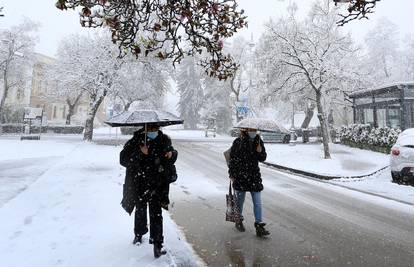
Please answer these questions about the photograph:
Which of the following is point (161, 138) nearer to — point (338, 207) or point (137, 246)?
point (137, 246)

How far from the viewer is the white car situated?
34.4 ft

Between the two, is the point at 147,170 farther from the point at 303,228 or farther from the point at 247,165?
the point at 303,228

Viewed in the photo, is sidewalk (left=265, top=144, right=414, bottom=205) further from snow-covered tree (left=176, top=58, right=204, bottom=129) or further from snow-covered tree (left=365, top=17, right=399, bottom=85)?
snow-covered tree (left=176, top=58, right=204, bottom=129)

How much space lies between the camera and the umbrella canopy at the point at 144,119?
15.7 feet

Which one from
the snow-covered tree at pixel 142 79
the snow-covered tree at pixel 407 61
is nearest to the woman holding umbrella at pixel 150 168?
the snow-covered tree at pixel 142 79

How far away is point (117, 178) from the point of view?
37.3 feet

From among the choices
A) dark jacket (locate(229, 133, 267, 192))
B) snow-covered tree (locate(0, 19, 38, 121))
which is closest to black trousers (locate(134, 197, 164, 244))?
dark jacket (locate(229, 133, 267, 192))

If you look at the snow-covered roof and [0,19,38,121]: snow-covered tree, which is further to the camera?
[0,19,38,121]: snow-covered tree

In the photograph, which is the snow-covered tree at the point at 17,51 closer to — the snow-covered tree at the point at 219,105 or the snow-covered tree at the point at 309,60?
the snow-covered tree at the point at 219,105

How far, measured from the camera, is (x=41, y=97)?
55219 mm

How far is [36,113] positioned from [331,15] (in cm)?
2306

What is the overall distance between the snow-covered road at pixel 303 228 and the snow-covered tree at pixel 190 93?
5500 cm

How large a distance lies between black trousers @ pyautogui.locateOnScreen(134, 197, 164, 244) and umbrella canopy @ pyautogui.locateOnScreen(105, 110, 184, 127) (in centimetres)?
103

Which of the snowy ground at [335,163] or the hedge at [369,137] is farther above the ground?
the hedge at [369,137]
